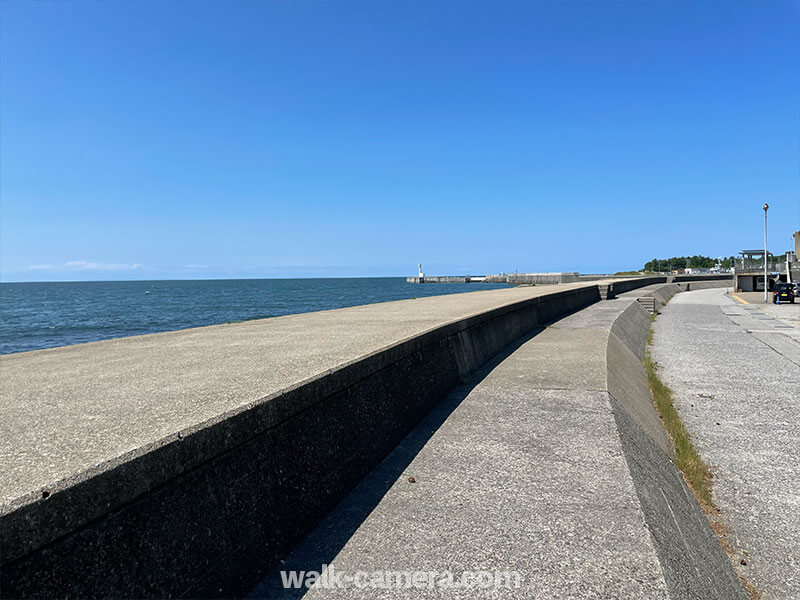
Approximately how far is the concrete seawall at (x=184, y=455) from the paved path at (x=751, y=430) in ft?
10.2

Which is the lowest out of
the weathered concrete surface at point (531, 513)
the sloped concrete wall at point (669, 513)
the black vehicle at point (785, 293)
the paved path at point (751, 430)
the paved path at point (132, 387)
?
the paved path at point (751, 430)

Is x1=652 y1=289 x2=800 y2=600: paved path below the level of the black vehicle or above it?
below

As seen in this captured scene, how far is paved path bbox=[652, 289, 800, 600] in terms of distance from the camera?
4324 mm

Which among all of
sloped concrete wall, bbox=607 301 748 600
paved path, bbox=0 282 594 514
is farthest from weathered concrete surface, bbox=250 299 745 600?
paved path, bbox=0 282 594 514

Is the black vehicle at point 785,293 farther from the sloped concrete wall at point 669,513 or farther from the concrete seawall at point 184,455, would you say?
the concrete seawall at point 184,455

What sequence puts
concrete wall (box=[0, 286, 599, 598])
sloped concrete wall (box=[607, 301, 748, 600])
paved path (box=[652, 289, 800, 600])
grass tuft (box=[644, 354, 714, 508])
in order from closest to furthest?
1. concrete wall (box=[0, 286, 599, 598])
2. sloped concrete wall (box=[607, 301, 748, 600])
3. paved path (box=[652, 289, 800, 600])
4. grass tuft (box=[644, 354, 714, 508])

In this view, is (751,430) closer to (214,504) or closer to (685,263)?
(214,504)

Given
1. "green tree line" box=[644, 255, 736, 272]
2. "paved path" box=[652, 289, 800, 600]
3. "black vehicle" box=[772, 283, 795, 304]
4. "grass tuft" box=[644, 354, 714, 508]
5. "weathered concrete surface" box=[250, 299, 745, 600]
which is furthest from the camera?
"green tree line" box=[644, 255, 736, 272]

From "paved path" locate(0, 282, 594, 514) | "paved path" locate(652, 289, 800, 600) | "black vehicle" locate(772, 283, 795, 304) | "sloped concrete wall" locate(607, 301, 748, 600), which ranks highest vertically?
"paved path" locate(0, 282, 594, 514)

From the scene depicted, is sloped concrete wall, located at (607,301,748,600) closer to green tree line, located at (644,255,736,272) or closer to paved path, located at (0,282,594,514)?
paved path, located at (0,282,594,514)

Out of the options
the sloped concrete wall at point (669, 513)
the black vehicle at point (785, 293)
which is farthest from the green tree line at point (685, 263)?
the sloped concrete wall at point (669, 513)

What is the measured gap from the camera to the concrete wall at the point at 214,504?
1.96 meters

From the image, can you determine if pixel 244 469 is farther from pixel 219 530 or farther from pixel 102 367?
pixel 102 367

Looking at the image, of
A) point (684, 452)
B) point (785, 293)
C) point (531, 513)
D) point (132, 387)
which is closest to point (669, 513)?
point (531, 513)
